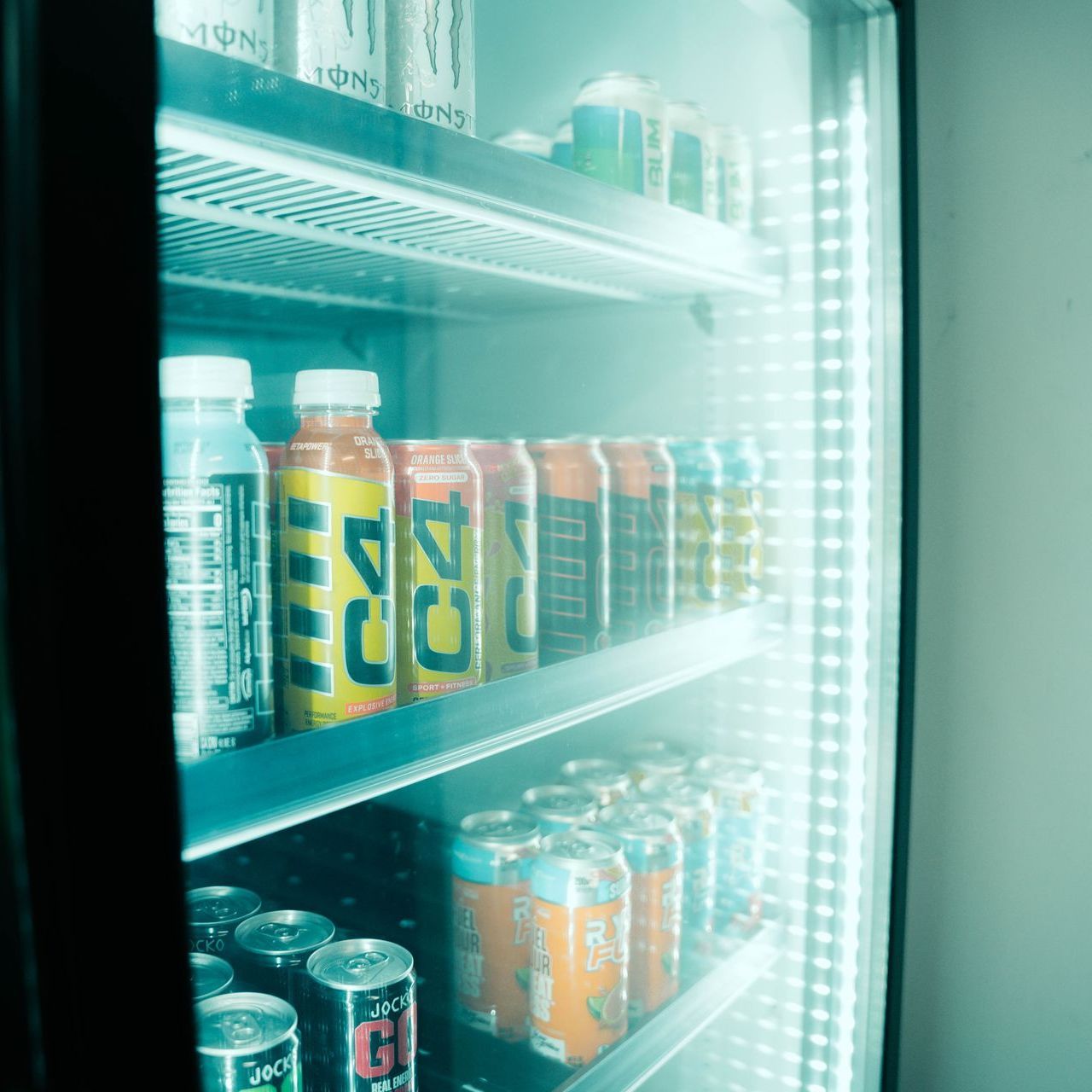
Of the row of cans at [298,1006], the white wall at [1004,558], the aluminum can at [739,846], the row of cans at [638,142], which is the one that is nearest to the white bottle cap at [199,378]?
the row of cans at [298,1006]

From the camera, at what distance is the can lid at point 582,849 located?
99 cm

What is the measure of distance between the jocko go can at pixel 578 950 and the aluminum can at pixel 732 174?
2.83 ft

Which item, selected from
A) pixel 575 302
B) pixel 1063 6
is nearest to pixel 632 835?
pixel 575 302

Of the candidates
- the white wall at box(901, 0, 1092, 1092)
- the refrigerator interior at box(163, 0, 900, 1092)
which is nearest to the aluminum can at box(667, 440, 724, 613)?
the refrigerator interior at box(163, 0, 900, 1092)

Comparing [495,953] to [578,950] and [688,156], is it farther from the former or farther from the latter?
[688,156]

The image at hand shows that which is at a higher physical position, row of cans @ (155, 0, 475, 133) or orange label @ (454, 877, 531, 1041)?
row of cans @ (155, 0, 475, 133)

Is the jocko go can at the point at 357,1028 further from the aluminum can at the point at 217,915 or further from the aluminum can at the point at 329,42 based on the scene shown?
the aluminum can at the point at 329,42

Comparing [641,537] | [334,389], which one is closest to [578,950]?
[641,537]

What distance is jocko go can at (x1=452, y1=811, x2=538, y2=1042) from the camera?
1021 mm

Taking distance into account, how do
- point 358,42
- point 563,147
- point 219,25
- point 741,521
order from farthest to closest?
1. point 741,521
2. point 563,147
3. point 358,42
4. point 219,25

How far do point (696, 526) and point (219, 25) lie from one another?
84cm

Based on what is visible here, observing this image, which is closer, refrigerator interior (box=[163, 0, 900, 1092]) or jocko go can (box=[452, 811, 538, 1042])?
jocko go can (box=[452, 811, 538, 1042])

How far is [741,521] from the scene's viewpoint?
1335 mm

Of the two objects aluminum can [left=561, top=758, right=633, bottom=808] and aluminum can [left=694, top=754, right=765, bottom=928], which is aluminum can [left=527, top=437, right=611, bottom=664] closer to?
aluminum can [left=561, top=758, right=633, bottom=808]
